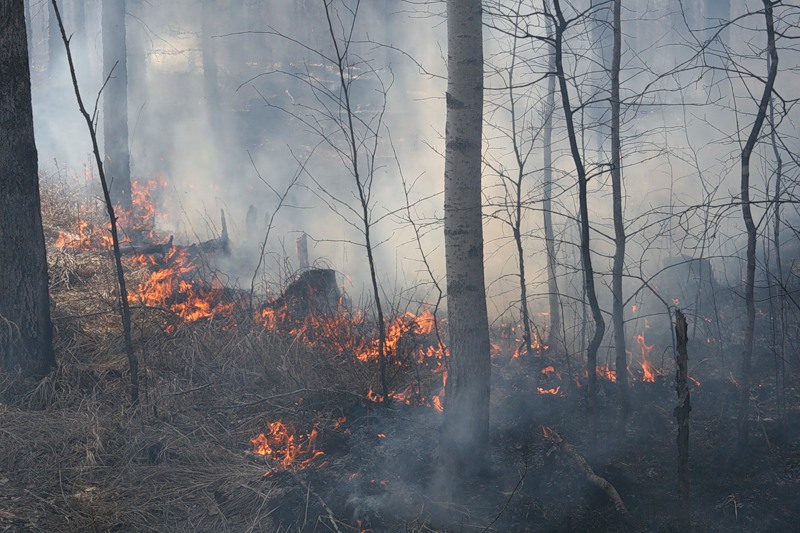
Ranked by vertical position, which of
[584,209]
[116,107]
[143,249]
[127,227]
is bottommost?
[143,249]

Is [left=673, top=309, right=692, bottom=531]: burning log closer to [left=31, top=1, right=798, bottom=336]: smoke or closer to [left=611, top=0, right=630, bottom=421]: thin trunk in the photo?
[left=611, top=0, right=630, bottom=421]: thin trunk

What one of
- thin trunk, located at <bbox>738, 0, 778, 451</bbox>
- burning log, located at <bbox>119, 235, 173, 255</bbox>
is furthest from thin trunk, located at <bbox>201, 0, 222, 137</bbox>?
thin trunk, located at <bbox>738, 0, 778, 451</bbox>

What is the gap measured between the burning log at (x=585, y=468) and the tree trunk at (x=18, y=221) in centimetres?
442

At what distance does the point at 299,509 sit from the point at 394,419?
129cm

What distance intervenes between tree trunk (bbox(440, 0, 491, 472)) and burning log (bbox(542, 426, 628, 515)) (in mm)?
549

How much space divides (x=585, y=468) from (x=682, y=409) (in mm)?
1391

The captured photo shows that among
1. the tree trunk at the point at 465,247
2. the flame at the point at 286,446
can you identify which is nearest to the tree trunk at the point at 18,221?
the flame at the point at 286,446

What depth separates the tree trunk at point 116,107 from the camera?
11742mm

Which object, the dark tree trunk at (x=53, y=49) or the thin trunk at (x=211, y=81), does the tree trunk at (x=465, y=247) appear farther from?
the dark tree trunk at (x=53, y=49)

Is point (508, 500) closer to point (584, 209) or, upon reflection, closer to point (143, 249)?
point (584, 209)

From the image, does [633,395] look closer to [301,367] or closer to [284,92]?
[301,367]

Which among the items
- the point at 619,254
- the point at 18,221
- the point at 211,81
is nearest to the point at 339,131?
the point at 211,81

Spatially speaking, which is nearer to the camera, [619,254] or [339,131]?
[619,254]

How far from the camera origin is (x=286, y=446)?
4.86 m
